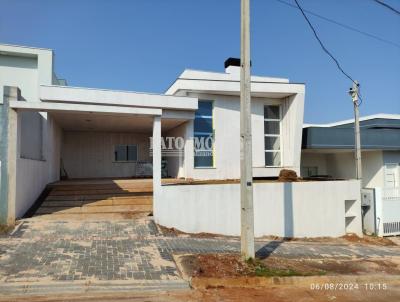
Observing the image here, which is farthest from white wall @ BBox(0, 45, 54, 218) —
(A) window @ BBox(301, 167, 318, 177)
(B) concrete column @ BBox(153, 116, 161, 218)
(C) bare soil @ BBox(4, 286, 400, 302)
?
(A) window @ BBox(301, 167, 318, 177)

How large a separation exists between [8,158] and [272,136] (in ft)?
40.0

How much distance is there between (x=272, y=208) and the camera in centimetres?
1160

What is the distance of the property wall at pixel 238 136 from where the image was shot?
15.7 meters

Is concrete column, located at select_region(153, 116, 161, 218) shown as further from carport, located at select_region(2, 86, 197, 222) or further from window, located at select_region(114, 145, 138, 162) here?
window, located at select_region(114, 145, 138, 162)

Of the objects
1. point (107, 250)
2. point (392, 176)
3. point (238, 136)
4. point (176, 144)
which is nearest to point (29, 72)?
point (176, 144)

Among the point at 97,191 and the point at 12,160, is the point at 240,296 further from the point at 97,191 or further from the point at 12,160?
the point at 97,191

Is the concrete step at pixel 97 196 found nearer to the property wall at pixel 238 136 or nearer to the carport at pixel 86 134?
the carport at pixel 86 134

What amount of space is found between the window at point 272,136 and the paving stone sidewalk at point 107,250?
281 inches

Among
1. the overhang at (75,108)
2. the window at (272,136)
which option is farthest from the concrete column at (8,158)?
the window at (272,136)

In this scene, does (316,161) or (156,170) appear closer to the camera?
(156,170)

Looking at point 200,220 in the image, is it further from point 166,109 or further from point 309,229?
point 166,109

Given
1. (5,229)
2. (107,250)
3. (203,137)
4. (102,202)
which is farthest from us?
(203,137)

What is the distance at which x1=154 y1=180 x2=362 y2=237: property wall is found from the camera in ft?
34.2

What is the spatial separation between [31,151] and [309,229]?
1024 cm
